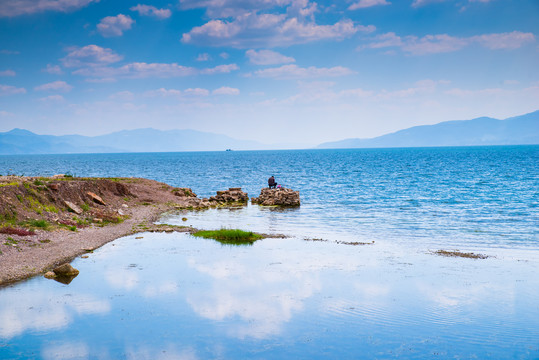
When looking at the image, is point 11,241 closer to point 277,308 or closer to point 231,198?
point 277,308

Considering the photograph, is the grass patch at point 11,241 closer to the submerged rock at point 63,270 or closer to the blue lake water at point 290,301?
the blue lake water at point 290,301

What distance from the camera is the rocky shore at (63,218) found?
25.0 meters

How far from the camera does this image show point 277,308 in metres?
18.5

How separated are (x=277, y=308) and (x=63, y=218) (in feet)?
76.6

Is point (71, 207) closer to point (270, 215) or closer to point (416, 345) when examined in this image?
point (270, 215)

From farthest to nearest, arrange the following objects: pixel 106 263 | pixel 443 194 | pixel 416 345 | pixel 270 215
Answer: pixel 443 194, pixel 270 215, pixel 106 263, pixel 416 345


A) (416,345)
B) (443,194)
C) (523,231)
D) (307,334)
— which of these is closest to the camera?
(416,345)

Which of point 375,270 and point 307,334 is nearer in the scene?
point 307,334

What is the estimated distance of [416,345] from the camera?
49.1 feet

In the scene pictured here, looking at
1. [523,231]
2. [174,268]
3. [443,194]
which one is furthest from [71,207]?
[443,194]

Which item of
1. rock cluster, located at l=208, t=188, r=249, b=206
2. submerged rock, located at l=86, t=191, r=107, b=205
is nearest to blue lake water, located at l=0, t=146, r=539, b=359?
submerged rock, located at l=86, t=191, r=107, b=205

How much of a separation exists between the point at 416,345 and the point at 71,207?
31846 millimetres

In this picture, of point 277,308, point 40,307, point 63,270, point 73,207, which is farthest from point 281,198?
point 40,307

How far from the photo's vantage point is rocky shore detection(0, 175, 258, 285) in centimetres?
2495
